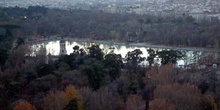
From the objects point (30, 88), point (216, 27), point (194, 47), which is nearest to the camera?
point (30, 88)

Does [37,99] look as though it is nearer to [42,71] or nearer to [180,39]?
[42,71]

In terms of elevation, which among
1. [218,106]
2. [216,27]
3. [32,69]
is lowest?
[218,106]

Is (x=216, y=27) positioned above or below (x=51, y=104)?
above

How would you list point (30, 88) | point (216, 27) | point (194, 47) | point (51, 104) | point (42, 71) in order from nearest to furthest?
1. point (51, 104)
2. point (30, 88)
3. point (42, 71)
4. point (194, 47)
5. point (216, 27)

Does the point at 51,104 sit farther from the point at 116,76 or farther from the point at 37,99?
the point at 116,76

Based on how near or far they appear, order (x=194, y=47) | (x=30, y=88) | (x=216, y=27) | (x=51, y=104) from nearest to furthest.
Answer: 1. (x=51, y=104)
2. (x=30, y=88)
3. (x=194, y=47)
4. (x=216, y=27)

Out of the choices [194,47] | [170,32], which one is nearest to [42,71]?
[194,47]

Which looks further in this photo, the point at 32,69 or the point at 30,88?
the point at 32,69

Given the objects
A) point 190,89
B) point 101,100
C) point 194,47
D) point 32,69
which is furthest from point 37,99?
point 194,47

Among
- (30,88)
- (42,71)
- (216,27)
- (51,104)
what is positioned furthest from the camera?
(216,27)
